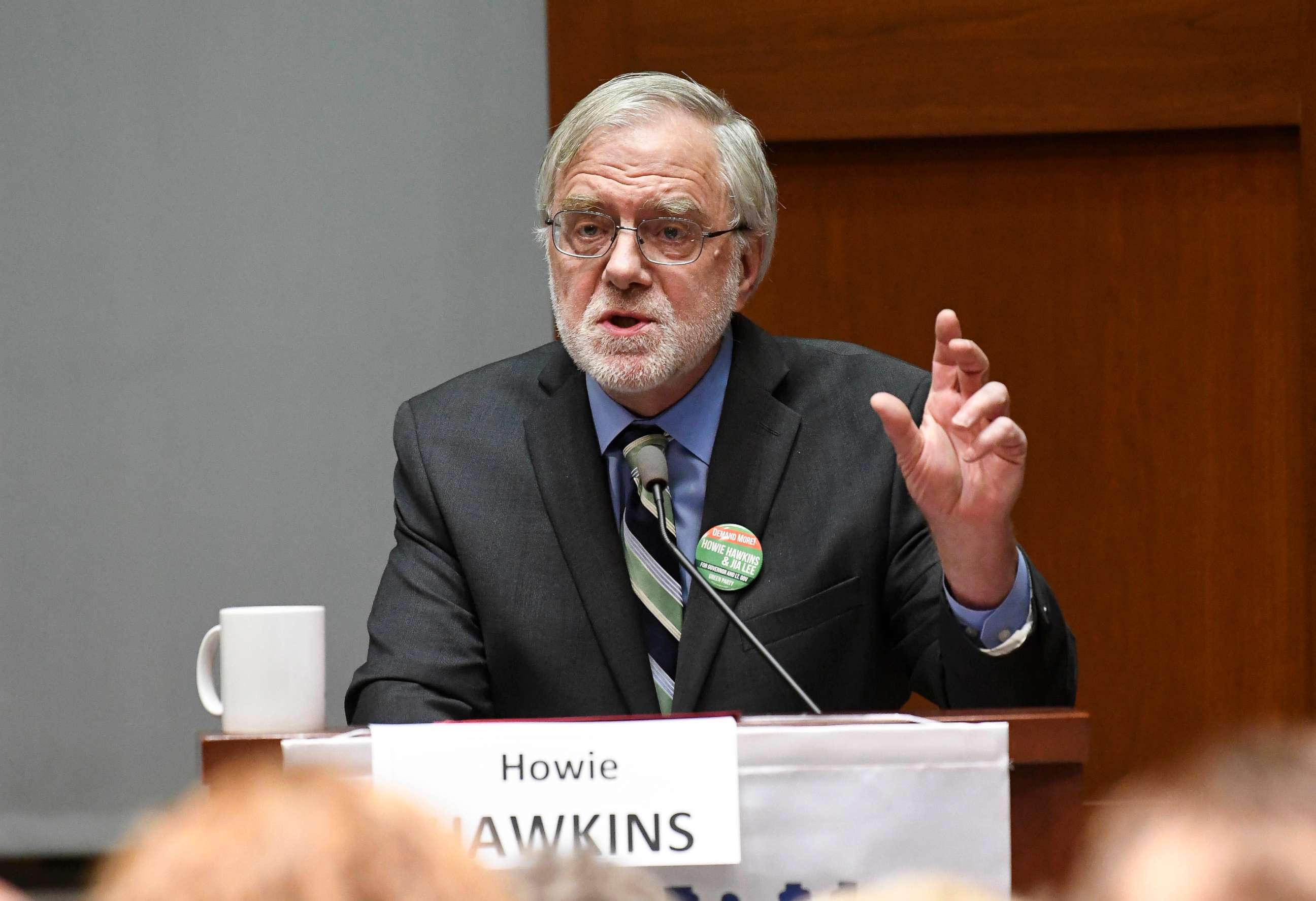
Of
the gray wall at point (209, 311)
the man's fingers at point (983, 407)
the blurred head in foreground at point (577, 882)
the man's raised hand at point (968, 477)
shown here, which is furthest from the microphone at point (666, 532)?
the gray wall at point (209, 311)

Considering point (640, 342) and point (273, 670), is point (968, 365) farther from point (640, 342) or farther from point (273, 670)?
point (273, 670)

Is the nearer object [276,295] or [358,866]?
[358,866]

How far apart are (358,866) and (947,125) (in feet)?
8.37

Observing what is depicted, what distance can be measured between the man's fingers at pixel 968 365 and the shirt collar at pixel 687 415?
0.41 metres

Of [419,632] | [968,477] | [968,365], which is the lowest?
[419,632]

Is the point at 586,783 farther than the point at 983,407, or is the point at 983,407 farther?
the point at 983,407

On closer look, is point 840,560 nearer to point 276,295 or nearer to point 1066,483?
point 1066,483

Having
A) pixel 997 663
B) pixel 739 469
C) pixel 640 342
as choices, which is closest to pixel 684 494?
pixel 739 469

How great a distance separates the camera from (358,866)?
35 cm

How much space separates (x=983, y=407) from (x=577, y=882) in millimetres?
1107

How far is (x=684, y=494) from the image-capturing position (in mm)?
1835

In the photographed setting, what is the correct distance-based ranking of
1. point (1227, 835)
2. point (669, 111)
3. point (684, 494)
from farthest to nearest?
point (669, 111)
point (684, 494)
point (1227, 835)

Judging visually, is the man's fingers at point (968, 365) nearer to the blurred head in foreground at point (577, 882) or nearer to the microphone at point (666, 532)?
the microphone at point (666, 532)

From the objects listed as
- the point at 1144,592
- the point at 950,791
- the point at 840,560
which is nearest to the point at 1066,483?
the point at 1144,592
